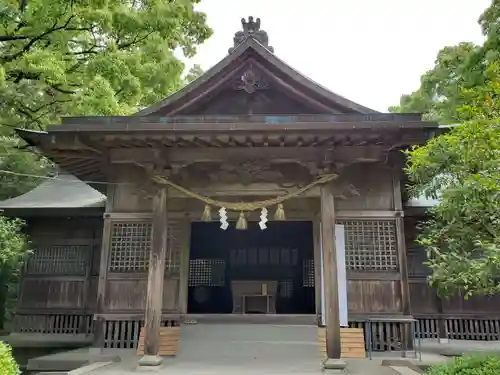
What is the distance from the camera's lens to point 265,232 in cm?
1647

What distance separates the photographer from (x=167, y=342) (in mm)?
8609

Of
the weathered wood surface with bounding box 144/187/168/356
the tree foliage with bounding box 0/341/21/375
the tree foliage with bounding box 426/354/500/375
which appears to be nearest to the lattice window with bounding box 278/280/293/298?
the weathered wood surface with bounding box 144/187/168/356

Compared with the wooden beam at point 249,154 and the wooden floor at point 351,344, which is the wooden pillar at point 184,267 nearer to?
the wooden beam at point 249,154

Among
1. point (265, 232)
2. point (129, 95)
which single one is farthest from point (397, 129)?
point (265, 232)

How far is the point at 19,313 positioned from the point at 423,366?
10091 mm

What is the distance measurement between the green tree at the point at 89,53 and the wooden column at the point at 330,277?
6559 mm

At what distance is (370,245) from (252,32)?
5.38 meters

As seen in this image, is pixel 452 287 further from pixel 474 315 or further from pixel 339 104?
pixel 474 315

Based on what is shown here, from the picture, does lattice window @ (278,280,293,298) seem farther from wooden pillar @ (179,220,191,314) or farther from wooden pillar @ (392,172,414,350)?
wooden pillar @ (392,172,414,350)

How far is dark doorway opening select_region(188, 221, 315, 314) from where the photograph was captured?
52.8ft

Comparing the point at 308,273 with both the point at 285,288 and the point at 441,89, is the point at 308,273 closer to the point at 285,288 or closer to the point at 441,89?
the point at 285,288

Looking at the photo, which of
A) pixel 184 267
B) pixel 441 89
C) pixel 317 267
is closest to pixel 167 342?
pixel 184 267

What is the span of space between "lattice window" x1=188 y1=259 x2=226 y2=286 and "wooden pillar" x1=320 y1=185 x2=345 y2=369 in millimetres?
9147

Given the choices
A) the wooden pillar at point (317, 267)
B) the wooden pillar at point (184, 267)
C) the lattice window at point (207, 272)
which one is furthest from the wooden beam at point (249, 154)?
the lattice window at point (207, 272)
